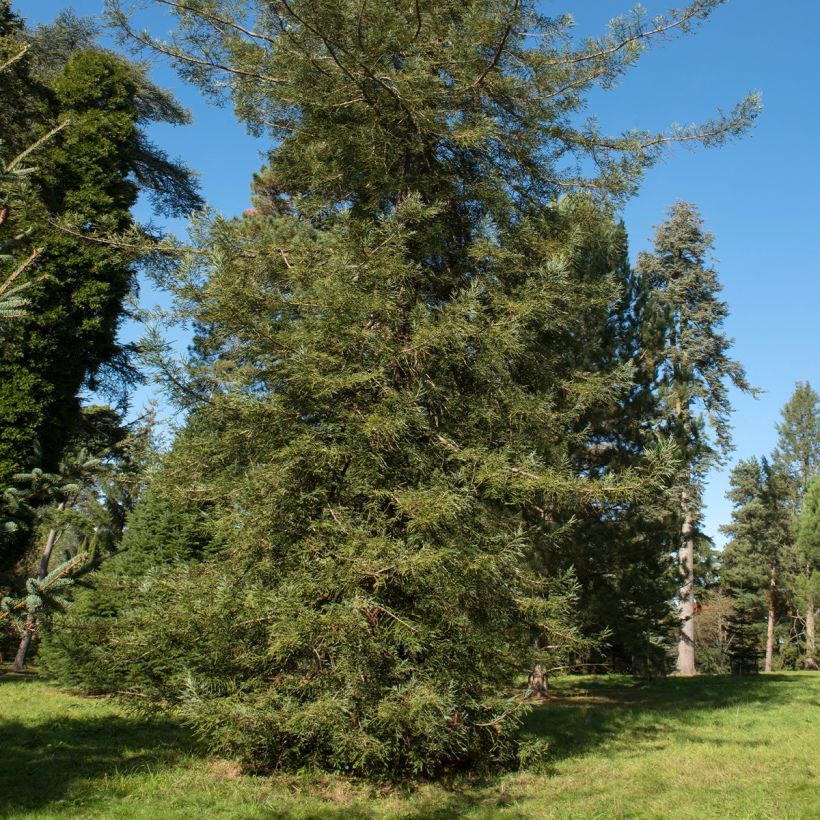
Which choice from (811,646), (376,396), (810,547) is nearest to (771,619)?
(811,646)

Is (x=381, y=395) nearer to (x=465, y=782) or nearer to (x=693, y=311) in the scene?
(x=465, y=782)

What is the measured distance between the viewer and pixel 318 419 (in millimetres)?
7031

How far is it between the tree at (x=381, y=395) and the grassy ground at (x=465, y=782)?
427 mm

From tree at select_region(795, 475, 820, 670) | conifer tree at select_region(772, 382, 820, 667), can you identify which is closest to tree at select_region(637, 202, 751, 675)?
tree at select_region(795, 475, 820, 670)

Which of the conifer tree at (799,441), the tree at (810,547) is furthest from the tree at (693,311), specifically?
the conifer tree at (799,441)

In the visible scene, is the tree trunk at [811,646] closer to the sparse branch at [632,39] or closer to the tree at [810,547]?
the tree at [810,547]

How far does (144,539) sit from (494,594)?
799 cm

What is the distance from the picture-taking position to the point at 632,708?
1197 centimetres

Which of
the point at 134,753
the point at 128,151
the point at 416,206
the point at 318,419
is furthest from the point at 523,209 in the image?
the point at 128,151

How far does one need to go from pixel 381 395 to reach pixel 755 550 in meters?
34.2

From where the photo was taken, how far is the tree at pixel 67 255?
457 inches

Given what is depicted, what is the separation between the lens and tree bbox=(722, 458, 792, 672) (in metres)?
33.0

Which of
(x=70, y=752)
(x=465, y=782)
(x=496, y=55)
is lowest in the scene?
(x=70, y=752)

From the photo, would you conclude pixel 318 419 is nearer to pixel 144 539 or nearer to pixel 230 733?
pixel 230 733
